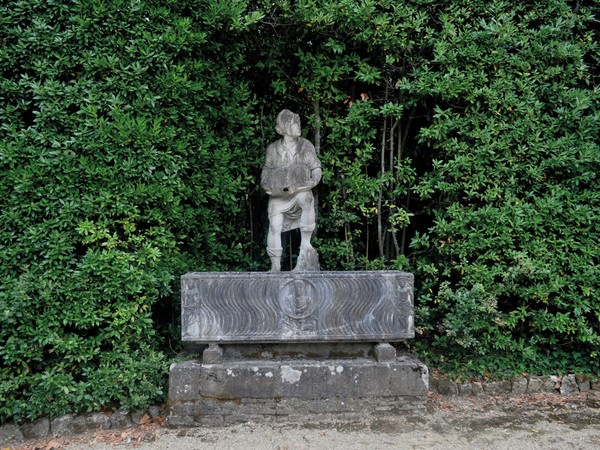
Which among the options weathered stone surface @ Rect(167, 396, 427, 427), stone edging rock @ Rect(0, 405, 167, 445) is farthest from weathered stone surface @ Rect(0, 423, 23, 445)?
weathered stone surface @ Rect(167, 396, 427, 427)

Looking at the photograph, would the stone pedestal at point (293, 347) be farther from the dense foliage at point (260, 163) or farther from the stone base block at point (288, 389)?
the dense foliage at point (260, 163)

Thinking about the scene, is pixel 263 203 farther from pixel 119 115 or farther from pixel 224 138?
pixel 119 115

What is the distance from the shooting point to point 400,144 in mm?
5441

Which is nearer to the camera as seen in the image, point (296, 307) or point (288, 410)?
point (288, 410)

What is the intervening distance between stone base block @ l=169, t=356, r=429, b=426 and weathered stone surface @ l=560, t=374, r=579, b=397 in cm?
167

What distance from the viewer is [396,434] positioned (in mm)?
3799

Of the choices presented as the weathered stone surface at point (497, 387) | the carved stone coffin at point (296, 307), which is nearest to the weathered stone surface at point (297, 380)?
the carved stone coffin at point (296, 307)

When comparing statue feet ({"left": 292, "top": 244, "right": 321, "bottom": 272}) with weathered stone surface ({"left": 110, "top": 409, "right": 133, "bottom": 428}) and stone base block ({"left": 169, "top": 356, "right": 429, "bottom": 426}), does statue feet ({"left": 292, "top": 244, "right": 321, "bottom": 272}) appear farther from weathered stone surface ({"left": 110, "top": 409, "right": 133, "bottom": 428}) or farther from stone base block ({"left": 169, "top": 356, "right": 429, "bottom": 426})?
weathered stone surface ({"left": 110, "top": 409, "right": 133, "bottom": 428})

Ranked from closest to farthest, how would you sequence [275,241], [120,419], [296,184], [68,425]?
[68,425] < [120,419] < [296,184] < [275,241]

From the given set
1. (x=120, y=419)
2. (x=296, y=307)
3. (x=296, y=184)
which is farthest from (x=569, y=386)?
(x=120, y=419)

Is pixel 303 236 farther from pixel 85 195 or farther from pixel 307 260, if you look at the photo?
pixel 85 195

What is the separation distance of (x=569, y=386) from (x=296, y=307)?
3.02m

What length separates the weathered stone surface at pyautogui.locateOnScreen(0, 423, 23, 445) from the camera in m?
3.69

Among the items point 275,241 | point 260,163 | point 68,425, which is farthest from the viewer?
point 260,163
